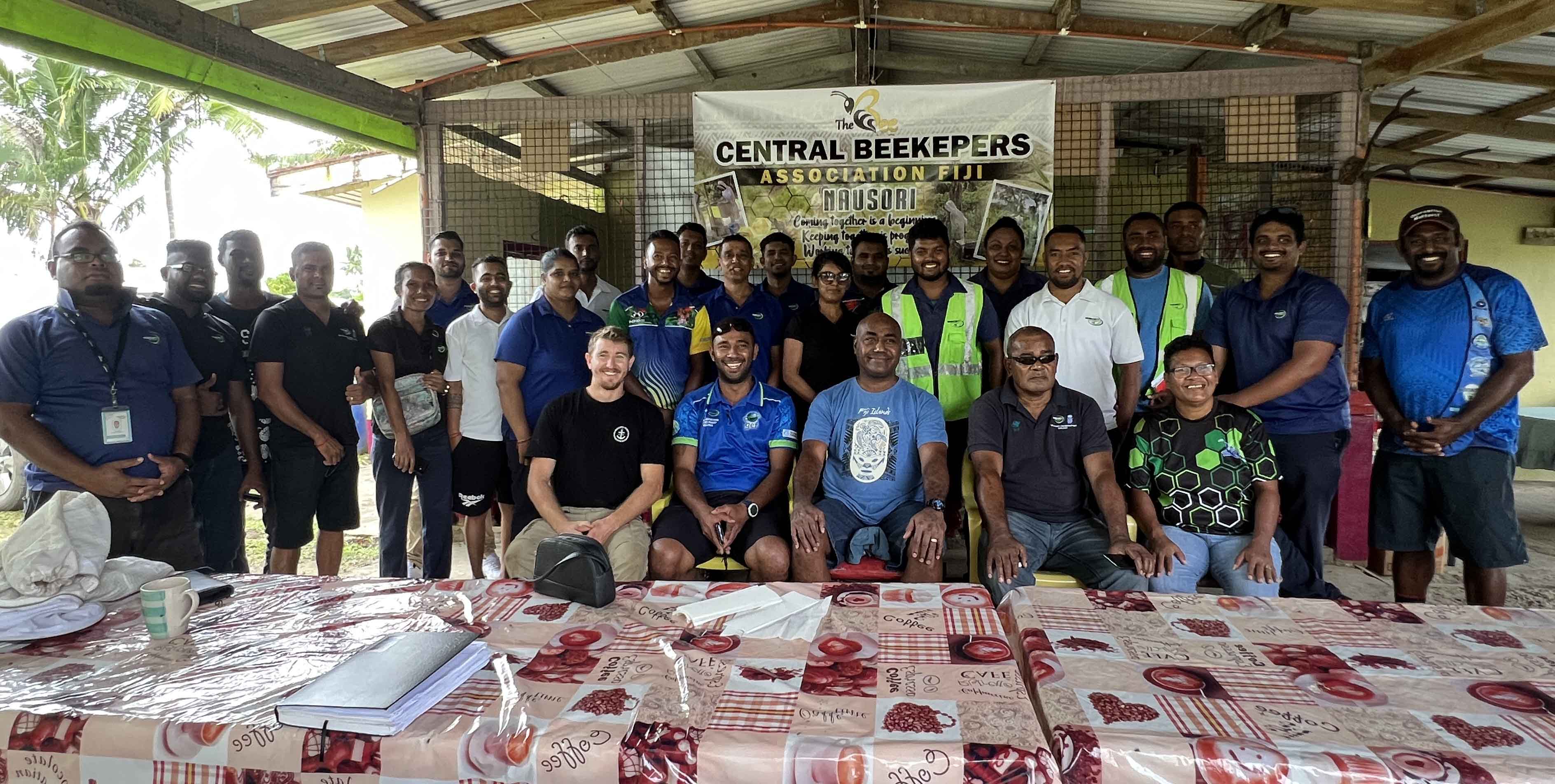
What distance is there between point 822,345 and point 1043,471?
110 cm

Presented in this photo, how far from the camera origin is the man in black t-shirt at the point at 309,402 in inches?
132

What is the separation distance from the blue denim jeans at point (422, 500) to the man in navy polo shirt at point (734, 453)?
114 centimetres

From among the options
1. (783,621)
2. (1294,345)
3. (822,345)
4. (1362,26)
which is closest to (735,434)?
(822,345)

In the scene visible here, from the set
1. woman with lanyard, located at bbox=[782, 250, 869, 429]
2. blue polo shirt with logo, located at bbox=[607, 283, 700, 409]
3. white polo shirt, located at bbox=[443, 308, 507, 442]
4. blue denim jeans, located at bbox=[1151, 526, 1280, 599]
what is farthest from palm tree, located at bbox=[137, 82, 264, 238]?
blue denim jeans, located at bbox=[1151, 526, 1280, 599]

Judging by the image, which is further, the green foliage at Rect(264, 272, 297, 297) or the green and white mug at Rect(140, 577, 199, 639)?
the green foliage at Rect(264, 272, 297, 297)

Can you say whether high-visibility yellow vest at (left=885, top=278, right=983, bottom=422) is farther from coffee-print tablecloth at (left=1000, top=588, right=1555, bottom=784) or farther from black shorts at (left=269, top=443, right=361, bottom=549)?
black shorts at (left=269, top=443, right=361, bottom=549)

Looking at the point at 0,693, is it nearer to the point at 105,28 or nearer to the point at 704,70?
the point at 105,28

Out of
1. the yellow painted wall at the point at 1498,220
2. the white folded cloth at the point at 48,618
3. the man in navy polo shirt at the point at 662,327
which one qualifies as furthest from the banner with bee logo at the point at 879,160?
the yellow painted wall at the point at 1498,220

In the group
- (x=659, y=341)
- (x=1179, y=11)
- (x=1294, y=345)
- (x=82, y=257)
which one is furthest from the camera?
(x=1179, y=11)

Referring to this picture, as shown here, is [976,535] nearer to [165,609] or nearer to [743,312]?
[743,312]

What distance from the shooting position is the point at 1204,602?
1.89 metres

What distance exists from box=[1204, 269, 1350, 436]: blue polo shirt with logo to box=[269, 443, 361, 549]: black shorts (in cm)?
367

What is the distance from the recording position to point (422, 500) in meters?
3.74

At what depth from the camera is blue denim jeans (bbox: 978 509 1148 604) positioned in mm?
2865
